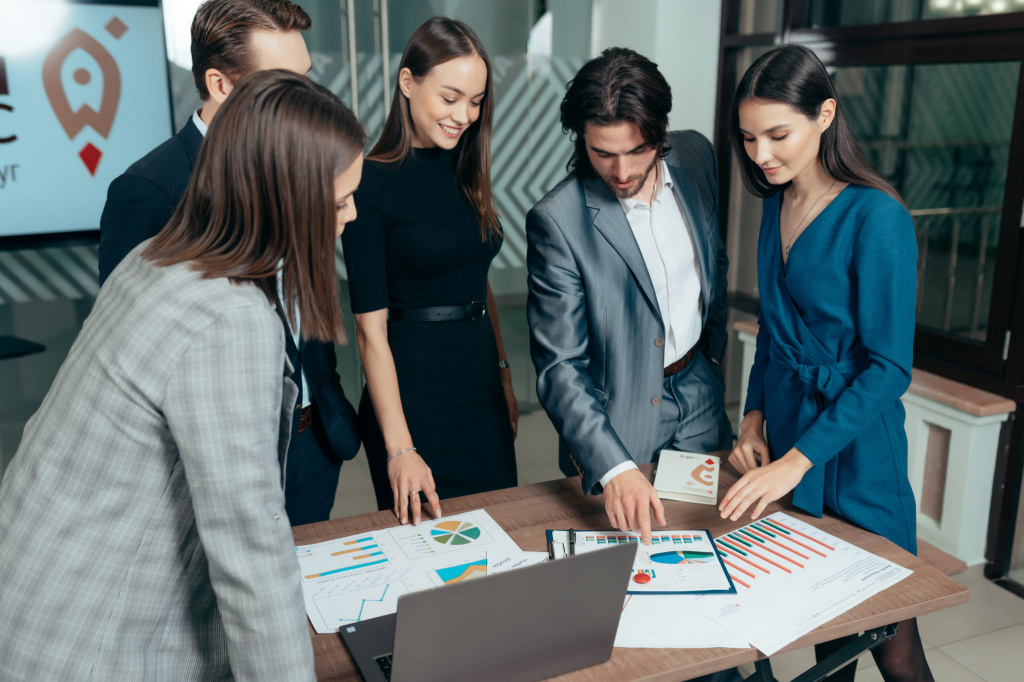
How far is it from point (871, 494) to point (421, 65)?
1.26m

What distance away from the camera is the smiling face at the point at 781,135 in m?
1.47

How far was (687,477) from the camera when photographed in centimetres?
163

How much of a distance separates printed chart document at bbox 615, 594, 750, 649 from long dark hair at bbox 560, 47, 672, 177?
2.92 feet

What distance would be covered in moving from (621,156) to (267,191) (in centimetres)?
90

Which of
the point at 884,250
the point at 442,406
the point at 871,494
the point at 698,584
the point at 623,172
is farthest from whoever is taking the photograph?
the point at 442,406

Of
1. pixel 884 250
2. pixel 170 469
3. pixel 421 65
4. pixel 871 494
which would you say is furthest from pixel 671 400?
pixel 170 469

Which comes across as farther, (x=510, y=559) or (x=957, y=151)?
(x=957, y=151)

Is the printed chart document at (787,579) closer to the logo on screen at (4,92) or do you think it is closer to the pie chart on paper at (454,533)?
the pie chart on paper at (454,533)

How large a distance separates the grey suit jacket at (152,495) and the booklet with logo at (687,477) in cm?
85

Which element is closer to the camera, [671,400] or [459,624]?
[459,624]

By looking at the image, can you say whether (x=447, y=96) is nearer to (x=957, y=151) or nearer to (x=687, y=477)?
(x=687, y=477)

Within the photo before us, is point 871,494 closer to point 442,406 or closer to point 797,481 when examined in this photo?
point 797,481

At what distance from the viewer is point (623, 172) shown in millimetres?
1657

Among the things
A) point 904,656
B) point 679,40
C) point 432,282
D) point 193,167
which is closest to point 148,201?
point 193,167
